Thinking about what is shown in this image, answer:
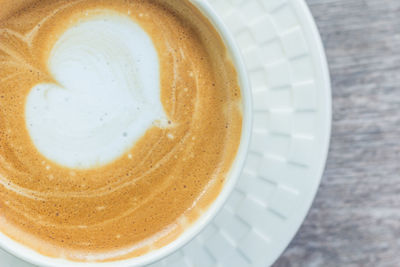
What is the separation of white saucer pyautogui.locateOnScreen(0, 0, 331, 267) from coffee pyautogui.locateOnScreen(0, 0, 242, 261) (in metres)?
0.10

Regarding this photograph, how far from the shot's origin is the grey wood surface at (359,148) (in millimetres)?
1477

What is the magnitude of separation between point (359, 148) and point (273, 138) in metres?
0.43

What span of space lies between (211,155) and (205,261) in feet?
0.99

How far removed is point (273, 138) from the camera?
1.23 metres

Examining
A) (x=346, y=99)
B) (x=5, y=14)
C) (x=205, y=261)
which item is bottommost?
(x=205, y=261)

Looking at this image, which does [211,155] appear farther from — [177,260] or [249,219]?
[177,260]

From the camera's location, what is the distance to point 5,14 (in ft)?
3.73

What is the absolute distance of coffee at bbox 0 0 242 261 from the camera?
114 cm

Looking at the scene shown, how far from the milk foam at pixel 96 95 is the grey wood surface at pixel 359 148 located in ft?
2.08

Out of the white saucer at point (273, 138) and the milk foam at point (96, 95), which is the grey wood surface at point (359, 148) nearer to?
the white saucer at point (273, 138)

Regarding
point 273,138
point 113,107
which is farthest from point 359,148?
point 113,107

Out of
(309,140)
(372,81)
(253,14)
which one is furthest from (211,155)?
(372,81)

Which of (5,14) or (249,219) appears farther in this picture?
(249,219)

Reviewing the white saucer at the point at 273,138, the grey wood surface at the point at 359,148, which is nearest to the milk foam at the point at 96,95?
the white saucer at the point at 273,138
